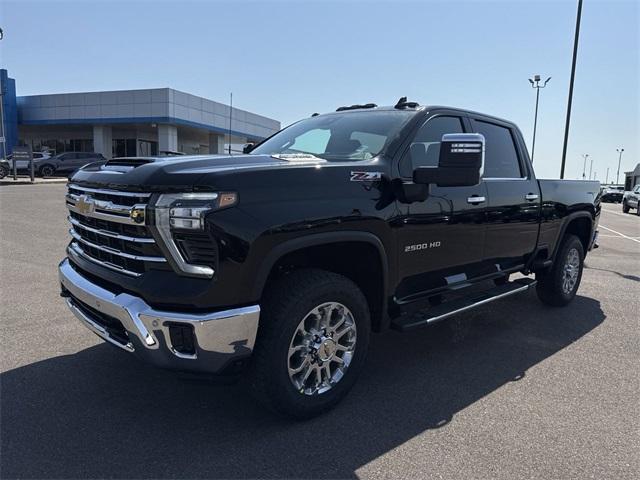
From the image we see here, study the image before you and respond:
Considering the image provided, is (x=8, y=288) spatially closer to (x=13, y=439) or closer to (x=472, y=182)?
(x=13, y=439)

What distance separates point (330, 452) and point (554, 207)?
4.00m

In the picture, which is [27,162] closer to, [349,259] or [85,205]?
[85,205]

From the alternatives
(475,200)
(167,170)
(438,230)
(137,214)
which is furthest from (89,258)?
(475,200)

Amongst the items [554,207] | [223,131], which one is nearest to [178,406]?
[554,207]

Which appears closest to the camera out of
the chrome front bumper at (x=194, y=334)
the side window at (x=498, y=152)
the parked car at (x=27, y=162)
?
the chrome front bumper at (x=194, y=334)

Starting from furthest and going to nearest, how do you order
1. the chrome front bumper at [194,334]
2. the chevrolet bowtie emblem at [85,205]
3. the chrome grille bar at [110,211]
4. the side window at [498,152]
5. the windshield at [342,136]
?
the side window at [498,152]
the windshield at [342,136]
the chevrolet bowtie emblem at [85,205]
the chrome grille bar at [110,211]
the chrome front bumper at [194,334]

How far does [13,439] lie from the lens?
289 cm

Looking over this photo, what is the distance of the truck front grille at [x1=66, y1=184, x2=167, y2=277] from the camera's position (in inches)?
110

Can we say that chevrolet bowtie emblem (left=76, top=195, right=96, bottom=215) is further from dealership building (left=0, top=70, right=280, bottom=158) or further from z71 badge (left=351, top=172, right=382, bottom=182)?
dealership building (left=0, top=70, right=280, bottom=158)

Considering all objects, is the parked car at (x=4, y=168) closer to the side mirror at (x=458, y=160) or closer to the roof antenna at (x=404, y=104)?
the roof antenna at (x=404, y=104)

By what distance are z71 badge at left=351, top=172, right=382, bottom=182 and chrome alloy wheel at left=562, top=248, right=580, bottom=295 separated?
3600 mm

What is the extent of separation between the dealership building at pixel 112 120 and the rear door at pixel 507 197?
30.0m

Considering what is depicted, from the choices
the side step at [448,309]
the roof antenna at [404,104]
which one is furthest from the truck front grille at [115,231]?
the roof antenna at [404,104]

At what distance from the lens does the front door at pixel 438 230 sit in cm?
369
